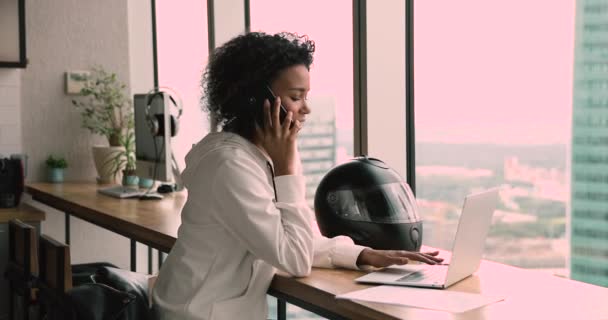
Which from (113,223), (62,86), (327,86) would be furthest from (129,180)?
(327,86)

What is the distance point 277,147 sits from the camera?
184 centimetres

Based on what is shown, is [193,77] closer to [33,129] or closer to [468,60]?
[33,129]

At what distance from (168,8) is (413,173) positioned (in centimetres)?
266

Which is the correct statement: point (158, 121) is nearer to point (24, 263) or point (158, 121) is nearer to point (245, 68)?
point (24, 263)

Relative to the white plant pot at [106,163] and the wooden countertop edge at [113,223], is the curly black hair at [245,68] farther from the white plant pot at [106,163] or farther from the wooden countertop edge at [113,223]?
the white plant pot at [106,163]

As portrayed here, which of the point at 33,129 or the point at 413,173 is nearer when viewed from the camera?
the point at 413,173

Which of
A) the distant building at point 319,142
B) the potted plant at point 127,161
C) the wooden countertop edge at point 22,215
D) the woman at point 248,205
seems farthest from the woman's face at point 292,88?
the potted plant at point 127,161

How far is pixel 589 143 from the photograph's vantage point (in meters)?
2.58

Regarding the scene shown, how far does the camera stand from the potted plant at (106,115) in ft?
14.5

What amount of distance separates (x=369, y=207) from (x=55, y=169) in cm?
292

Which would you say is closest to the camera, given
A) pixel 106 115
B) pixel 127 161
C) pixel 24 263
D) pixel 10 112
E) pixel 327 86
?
pixel 24 263

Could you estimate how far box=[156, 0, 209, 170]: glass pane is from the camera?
15.9 ft

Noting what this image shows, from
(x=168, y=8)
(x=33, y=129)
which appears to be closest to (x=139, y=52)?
(x=168, y=8)

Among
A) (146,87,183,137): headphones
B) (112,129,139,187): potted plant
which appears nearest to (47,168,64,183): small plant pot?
(112,129,139,187): potted plant
